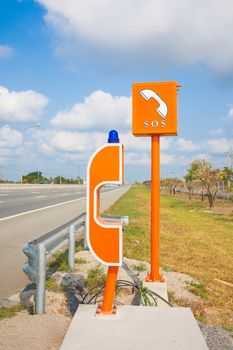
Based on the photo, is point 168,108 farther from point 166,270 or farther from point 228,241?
point 228,241

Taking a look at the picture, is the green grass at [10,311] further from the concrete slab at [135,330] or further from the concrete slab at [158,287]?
the concrete slab at [158,287]

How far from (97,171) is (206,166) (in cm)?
2675

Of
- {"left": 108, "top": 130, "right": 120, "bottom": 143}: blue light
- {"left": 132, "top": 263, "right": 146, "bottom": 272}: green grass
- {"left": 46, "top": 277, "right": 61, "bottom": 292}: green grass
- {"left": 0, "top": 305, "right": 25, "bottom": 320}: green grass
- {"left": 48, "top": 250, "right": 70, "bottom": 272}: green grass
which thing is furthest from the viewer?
{"left": 132, "top": 263, "right": 146, "bottom": 272}: green grass

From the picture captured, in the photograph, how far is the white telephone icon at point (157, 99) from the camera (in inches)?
189

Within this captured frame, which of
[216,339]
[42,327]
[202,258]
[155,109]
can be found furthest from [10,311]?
[202,258]

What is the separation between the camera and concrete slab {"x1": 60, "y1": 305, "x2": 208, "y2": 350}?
2818 mm

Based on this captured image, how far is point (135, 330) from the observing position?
307 centimetres

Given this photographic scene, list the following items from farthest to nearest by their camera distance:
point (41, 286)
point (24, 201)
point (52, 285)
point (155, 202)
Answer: point (24, 201), point (52, 285), point (155, 202), point (41, 286)

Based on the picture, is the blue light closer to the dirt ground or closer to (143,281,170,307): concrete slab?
the dirt ground

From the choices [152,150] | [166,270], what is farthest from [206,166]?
[152,150]

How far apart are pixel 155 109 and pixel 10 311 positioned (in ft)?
9.50

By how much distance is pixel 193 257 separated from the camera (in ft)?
28.0

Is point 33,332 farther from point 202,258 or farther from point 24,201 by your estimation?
point 24,201

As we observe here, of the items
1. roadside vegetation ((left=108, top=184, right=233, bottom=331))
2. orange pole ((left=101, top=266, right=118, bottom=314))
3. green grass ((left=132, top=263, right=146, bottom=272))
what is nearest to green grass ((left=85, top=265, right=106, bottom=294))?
green grass ((left=132, top=263, right=146, bottom=272))
